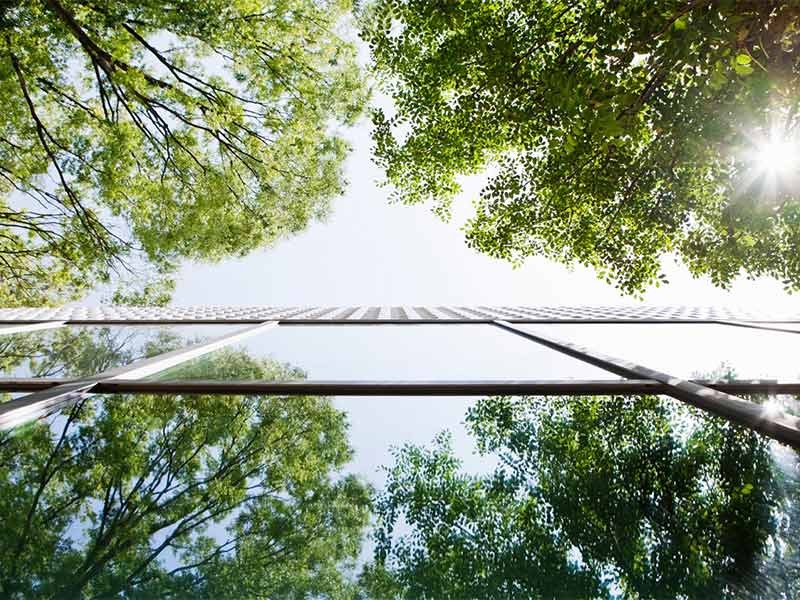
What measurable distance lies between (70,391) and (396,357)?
284cm

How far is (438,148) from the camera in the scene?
34.7 ft

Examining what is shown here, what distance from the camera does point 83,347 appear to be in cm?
503

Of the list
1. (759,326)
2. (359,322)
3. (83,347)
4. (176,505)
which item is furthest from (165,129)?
(759,326)

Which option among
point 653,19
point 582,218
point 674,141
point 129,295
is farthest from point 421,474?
point 129,295

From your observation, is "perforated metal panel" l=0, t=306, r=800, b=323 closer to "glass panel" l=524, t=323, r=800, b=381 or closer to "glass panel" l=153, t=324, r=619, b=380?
"glass panel" l=524, t=323, r=800, b=381

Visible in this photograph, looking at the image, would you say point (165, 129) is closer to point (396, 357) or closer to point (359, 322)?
point (359, 322)

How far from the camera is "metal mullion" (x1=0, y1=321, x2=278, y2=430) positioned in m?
2.74

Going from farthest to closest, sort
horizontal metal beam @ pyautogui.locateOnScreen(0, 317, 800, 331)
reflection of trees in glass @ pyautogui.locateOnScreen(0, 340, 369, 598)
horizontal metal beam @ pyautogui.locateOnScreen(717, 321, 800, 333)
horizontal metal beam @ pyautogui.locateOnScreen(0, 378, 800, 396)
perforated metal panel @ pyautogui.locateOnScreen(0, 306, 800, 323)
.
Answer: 1. perforated metal panel @ pyautogui.locateOnScreen(0, 306, 800, 323)
2. horizontal metal beam @ pyautogui.locateOnScreen(0, 317, 800, 331)
3. horizontal metal beam @ pyautogui.locateOnScreen(717, 321, 800, 333)
4. horizontal metal beam @ pyautogui.locateOnScreen(0, 378, 800, 396)
5. reflection of trees in glass @ pyautogui.locateOnScreen(0, 340, 369, 598)

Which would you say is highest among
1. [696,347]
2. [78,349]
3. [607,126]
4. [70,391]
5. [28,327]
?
[607,126]

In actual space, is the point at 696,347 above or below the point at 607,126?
below

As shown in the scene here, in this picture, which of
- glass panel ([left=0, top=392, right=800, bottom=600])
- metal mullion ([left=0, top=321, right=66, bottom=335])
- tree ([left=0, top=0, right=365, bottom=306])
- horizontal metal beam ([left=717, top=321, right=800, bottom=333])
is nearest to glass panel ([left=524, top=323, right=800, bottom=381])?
horizontal metal beam ([left=717, top=321, right=800, bottom=333])

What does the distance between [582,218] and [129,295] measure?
14164mm

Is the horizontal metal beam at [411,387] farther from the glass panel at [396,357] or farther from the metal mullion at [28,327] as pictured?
the metal mullion at [28,327]

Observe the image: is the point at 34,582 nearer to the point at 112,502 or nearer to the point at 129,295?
the point at 112,502
